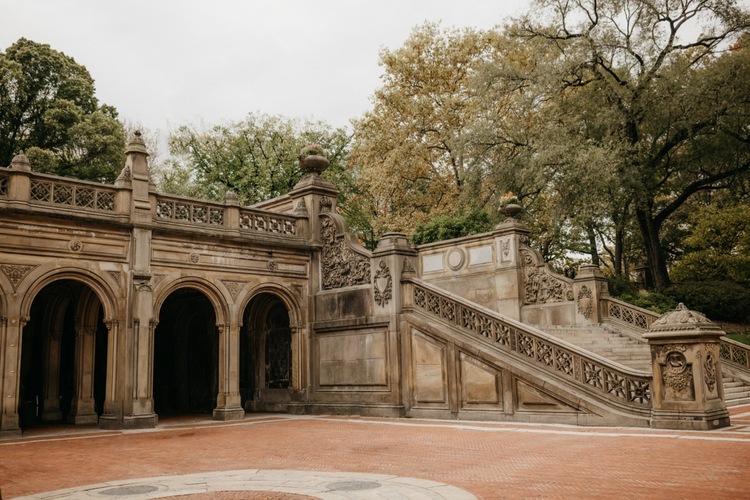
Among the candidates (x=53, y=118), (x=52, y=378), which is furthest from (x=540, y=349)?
(x=53, y=118)

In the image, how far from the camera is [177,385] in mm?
22016

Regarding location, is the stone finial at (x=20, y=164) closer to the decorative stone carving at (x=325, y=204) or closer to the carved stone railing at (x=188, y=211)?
the carved stone railing at (x=188, y=211)

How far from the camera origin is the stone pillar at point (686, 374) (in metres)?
11.4

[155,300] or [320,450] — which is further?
[155,300]

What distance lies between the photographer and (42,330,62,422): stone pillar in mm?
18859

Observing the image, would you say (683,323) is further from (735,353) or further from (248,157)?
(248,157)

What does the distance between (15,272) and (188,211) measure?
179 inches

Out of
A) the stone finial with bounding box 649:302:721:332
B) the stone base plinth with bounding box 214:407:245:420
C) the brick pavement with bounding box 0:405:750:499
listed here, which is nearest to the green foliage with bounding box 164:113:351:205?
the stone base plinth with bounding box 214:407:245:420

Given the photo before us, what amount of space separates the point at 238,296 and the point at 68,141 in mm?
20336

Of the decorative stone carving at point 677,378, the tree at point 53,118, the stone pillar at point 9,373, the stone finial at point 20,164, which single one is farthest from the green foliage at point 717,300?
the tree at point 53,118

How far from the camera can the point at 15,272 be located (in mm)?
14664

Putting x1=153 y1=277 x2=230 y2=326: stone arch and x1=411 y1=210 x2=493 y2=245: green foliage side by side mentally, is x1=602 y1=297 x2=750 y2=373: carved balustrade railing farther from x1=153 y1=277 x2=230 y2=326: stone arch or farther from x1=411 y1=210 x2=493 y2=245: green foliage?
x1=153 y1=277 x2=230 y2=326: stone arch

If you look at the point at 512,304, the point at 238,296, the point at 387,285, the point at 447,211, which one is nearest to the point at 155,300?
the point at 238,296

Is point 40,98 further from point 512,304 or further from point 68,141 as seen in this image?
point 512,304
